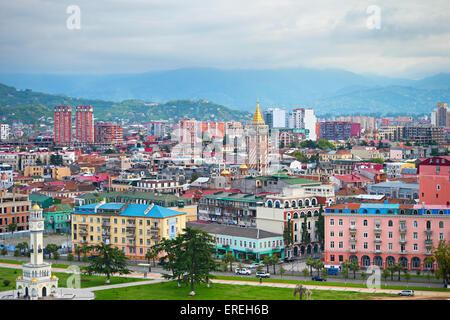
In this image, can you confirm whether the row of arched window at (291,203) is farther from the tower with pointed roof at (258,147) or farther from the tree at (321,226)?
the tower with pointed roof at (258,147)

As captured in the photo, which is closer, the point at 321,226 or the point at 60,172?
the point at 321,226

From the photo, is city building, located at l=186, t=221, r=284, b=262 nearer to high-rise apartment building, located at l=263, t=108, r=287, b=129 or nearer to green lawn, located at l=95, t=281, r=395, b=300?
green lawn, located at l=95, t=281, r=395, b=300

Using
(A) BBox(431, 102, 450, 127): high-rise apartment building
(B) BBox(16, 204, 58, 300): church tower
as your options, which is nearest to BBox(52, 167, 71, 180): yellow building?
(B) BBox(16, 204, 58, 300): church tower

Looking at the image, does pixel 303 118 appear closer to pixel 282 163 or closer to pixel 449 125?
pixel 449 125

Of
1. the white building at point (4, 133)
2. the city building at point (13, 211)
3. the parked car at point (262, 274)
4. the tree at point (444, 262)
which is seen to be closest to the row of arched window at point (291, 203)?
the parked car at point (262, 274)

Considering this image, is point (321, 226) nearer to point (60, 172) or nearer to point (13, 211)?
point (13, 211)

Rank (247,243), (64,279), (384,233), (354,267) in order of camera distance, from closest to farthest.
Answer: (64,279) → (354,267) → (384,233) → (247,243)

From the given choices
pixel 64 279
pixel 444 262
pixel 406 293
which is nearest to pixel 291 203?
pixel 444 262
